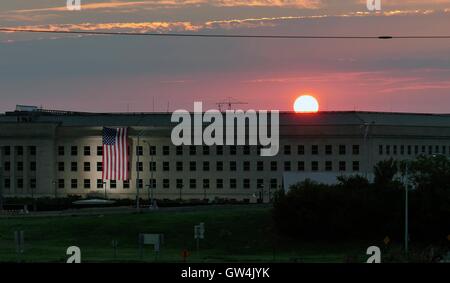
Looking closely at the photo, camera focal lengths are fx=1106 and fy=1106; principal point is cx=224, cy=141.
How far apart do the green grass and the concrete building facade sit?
211 feet

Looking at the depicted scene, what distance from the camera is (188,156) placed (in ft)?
577

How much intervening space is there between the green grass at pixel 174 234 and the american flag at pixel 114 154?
33.8 metres

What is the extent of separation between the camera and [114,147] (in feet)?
477

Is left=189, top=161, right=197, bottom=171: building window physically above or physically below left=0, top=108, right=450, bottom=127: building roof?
below

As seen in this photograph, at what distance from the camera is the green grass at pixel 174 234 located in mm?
86312

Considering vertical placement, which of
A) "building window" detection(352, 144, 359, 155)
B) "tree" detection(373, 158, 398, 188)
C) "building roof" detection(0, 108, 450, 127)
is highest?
"building roof" detection(0, 108, 450, 127)

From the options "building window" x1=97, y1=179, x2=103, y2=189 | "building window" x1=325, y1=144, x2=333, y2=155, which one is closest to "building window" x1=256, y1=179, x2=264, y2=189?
"building window" x1=325, y1=144, x2=333, y2=155

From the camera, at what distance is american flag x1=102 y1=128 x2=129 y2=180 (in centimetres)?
14312

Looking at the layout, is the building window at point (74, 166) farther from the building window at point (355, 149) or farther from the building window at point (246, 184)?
the building window at point (355, 149)

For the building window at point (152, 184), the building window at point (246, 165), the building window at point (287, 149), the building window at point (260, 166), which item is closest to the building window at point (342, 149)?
the building window at point (287, 149)

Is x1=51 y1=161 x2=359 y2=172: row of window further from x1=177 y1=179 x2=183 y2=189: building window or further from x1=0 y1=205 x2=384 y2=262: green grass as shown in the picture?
x1=0 y1=205 x2=384 y2=262: green grass

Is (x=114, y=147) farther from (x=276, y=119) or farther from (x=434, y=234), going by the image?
(x=434, y=234)

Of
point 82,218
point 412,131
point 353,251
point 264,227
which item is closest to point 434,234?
point 353,251

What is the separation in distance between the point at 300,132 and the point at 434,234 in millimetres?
83921
